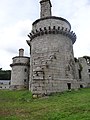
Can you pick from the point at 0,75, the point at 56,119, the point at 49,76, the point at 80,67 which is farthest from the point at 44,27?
the point at 0,75

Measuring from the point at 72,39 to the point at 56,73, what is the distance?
763cm

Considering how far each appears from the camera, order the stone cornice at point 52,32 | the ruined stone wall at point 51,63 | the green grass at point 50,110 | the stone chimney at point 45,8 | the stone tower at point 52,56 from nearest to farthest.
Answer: the green grass at point 50,110
the ruined stone wall at point 51,63
the stone tower at point 52,56
the stone cornice at point 52,32
the stone chimney at point 45,8

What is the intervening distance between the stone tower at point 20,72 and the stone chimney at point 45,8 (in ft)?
46.4

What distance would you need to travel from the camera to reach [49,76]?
24875mm

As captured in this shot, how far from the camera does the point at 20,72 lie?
41094mm

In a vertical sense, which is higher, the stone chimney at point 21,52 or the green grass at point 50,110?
the stone chimney at point 21,52

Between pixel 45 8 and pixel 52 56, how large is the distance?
9478mm

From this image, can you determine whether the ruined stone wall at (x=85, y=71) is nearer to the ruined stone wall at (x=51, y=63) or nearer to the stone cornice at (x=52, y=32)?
the ruined stone wall at (x=51, y=63)

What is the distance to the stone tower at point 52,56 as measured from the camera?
80.4 feet

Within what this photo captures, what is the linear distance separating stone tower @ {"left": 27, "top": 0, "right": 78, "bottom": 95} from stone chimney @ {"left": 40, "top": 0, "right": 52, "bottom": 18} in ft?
3.74

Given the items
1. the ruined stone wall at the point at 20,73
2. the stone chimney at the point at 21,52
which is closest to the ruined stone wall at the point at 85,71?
the ruined stone wall at the point at 20,73

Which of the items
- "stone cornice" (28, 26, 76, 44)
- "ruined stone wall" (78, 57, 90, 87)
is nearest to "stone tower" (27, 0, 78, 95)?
"stone cornice" (28, 26, 76, 44)

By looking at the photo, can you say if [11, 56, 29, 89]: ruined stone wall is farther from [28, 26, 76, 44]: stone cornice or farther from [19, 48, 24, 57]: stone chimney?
[28, 26, 76, 44]: stone cornice

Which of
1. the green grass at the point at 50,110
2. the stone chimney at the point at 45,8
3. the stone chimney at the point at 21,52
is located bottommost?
the green grass at the point at 50,110
